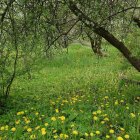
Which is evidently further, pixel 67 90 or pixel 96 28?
pixel 67 90

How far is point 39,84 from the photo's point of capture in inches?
632

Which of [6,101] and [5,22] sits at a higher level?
[5,22]

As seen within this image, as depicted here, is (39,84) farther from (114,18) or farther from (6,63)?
(114,18)

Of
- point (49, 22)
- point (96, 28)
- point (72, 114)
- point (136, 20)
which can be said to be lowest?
point (72, 114)

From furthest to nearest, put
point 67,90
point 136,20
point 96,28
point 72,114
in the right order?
point 67,90 → point 136,20 → point 96,28 → point 72,114

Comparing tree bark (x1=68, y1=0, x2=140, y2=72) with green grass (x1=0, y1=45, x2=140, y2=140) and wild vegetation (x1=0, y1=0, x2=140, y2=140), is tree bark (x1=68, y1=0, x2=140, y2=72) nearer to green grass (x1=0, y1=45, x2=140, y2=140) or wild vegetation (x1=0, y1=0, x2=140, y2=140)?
wild vegetation (x1=0, y1=0, x2=140, y2=140)

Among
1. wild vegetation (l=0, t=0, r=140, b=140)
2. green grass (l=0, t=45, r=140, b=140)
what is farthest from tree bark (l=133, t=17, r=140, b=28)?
green grass (l=0, t=45, r=140, b=140)

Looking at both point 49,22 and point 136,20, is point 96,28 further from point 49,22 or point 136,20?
point 136,20

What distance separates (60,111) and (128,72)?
9.21m

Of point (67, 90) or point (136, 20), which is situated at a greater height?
point (136, 20)

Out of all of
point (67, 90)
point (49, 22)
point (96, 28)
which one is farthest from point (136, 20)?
point (67, 90)

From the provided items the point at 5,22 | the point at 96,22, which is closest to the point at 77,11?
the point at 96,22

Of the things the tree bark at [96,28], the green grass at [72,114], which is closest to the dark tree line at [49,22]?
the tree bark at [96,28]

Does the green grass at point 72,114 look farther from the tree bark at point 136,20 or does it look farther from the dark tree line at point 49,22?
the tree bark at point 136,20
